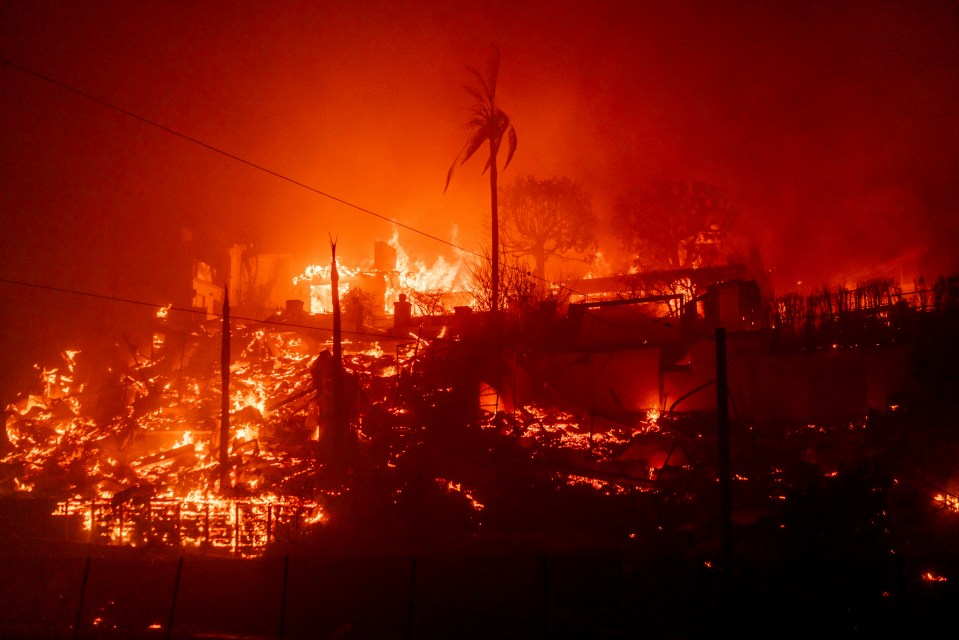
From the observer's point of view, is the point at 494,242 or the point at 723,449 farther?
the point at 494,242

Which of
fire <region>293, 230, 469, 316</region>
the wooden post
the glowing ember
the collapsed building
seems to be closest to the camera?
the wooden post

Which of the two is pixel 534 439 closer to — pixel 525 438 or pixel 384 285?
pixel 525 438

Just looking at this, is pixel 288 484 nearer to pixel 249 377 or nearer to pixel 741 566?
pixel 249 377

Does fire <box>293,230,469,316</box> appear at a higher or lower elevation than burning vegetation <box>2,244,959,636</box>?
higher

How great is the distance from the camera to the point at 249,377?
1056 inches

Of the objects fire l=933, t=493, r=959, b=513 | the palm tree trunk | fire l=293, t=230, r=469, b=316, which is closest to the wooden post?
fire l=933, t=493, r=959, b=513

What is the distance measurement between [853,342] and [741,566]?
479 inches

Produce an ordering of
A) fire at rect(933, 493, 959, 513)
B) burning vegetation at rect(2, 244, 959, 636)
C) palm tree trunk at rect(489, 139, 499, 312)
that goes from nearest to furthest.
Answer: burning vegetation at rect(2, 244, 959, 636), fire at rect(933, 493, 959, 513), palm tree trunk at rect(489, 139, 499, 312)

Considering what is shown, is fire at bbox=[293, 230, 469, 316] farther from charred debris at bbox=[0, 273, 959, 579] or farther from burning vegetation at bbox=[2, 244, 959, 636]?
charred debris at bbox=[0, 273, 959, 579]

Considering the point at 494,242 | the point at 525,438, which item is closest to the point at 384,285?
the point at 494,242

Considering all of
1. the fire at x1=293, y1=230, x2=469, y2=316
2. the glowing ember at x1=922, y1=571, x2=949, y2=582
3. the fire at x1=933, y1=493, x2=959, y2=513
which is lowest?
the glowing ember at x1=922, y1=571, x2=949, y2=582

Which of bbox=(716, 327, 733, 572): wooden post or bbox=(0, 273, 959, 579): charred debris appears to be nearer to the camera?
bbox=(716, 327, 733, 572): wooden post

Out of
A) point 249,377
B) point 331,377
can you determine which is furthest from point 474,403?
point 249,377

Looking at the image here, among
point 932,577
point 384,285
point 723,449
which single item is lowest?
point 932,577
